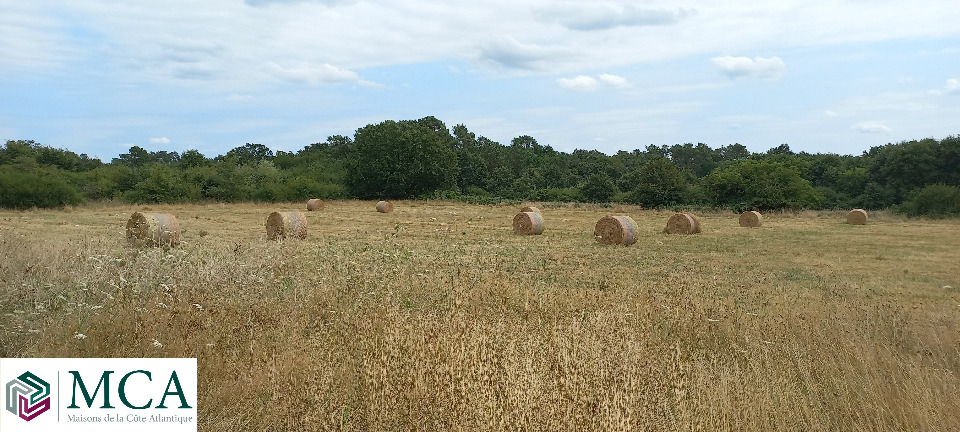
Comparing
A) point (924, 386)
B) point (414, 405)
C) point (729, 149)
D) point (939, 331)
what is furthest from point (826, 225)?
point (729, 149)

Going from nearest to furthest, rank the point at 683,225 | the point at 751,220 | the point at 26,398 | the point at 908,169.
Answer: the point at 26,398, the point at 683,225, the point at 751,220, the point at 908,169

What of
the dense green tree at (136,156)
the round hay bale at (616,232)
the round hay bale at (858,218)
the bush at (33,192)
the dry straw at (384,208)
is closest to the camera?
the round hay bale at (616,232)

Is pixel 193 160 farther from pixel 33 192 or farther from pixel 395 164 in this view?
pixel 33 192

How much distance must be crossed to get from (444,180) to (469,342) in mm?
53609

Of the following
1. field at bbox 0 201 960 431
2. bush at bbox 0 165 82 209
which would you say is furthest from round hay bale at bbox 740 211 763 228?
bush at bbox 0 165 82 209

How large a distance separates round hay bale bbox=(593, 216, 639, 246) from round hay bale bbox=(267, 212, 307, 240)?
9.25 metres

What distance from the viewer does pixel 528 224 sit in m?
23.4

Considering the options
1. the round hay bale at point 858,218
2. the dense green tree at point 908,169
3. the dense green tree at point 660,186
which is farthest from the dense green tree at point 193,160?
the dense green tree at point 908,169

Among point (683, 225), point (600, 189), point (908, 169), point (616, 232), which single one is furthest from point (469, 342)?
point (908, 169)

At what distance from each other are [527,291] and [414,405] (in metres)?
3.58

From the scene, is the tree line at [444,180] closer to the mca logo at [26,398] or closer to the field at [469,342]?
the field at [469,342]

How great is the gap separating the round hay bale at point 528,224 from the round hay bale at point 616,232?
342cm

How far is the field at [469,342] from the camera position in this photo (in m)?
4.52

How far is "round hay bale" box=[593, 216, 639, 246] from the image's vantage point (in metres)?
19.4
